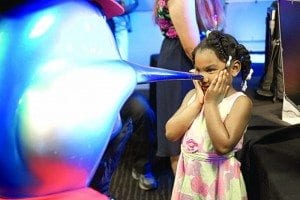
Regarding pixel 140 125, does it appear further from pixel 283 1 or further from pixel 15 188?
pixel 15 188

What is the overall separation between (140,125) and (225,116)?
1.12 m

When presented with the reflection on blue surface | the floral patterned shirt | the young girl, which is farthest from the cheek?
the floral patterned shirt

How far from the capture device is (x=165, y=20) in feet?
5.01

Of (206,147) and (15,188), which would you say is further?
(206,147)

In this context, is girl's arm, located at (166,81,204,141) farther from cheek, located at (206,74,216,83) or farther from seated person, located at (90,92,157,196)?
seated person, located at (90,92,157,196)

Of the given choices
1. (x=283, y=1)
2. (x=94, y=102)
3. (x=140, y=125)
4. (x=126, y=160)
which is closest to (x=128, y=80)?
(x=94, y=102)

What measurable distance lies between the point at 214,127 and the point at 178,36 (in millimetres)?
615

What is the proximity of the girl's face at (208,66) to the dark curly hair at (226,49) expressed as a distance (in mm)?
11

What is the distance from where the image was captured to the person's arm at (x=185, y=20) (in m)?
1.38

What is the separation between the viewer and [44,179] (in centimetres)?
52

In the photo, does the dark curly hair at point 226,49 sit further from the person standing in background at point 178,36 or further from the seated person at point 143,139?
the seated person at point 143,139

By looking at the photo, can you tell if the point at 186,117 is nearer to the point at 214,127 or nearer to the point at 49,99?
the point at 214,127

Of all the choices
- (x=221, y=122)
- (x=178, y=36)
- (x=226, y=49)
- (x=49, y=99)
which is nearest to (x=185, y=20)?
(x=178, y=36)

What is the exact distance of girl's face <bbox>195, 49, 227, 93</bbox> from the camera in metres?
0.95
